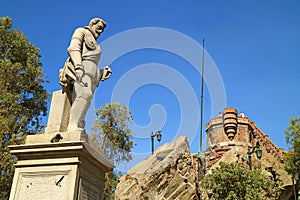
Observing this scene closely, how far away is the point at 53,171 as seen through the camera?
4648 mm

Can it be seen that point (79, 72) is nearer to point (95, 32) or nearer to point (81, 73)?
point (81, 73)

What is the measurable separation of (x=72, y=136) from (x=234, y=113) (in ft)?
150

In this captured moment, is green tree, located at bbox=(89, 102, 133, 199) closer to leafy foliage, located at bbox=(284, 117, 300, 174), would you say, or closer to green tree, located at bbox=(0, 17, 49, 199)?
green tree, located at bbox=(0, 17, 49, 199)

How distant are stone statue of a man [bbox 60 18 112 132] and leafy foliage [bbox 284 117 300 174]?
77.5 feet

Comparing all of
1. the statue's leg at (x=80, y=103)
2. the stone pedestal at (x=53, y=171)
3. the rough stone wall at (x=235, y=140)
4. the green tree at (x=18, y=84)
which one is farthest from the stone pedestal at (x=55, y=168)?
the rough stone wall at (x=235, y=140)

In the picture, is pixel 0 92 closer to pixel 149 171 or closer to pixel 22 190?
pixel 22 190

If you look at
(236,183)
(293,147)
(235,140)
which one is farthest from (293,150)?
(235,140)

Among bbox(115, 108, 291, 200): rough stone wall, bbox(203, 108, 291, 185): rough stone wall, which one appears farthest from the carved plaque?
bbox(203, 108, 291, 185): rough stone wall

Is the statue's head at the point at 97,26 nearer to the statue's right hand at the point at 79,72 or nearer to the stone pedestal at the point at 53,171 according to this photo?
the statue's right hand at the point at 79,72

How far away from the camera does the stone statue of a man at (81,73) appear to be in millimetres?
5172

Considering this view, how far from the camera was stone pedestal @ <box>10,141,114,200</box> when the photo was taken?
452cm

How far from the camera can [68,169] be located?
4.59 meters

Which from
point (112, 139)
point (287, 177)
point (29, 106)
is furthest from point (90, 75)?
point (287, 177)

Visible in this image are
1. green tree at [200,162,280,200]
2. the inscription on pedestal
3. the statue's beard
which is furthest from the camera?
green tree at [200,162,280,200]
